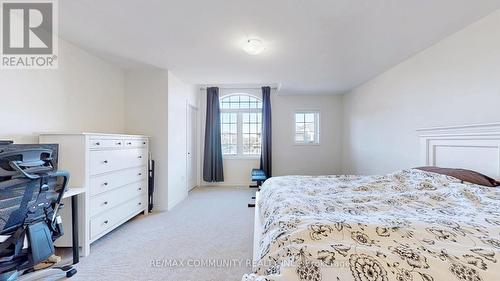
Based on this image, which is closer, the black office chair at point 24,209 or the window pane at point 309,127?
the black office chair at point 24,209

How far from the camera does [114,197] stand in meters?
2.86

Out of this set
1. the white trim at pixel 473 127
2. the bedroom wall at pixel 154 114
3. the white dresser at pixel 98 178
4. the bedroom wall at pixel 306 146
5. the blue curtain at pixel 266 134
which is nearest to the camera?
the white trim at pixel 473 127

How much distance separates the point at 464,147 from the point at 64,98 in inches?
166

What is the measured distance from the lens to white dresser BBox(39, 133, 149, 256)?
2404 millimetres

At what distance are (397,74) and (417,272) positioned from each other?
3.42 meters

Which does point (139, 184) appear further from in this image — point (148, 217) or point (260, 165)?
point (260, 165)

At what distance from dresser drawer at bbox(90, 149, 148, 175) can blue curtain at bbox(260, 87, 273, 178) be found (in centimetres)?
288

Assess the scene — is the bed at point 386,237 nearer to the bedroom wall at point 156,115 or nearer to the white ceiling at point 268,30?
the white ceiling at point 268,30

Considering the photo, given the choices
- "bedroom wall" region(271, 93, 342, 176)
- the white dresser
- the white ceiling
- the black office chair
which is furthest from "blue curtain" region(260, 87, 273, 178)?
the black office chair

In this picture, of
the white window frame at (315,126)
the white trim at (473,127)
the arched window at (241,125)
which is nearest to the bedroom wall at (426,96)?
the white trim at (473,127)

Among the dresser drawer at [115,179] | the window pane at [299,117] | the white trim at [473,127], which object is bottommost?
the dresser drawer at [115,179]

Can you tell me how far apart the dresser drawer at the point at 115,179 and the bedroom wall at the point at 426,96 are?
3664 millimetres
